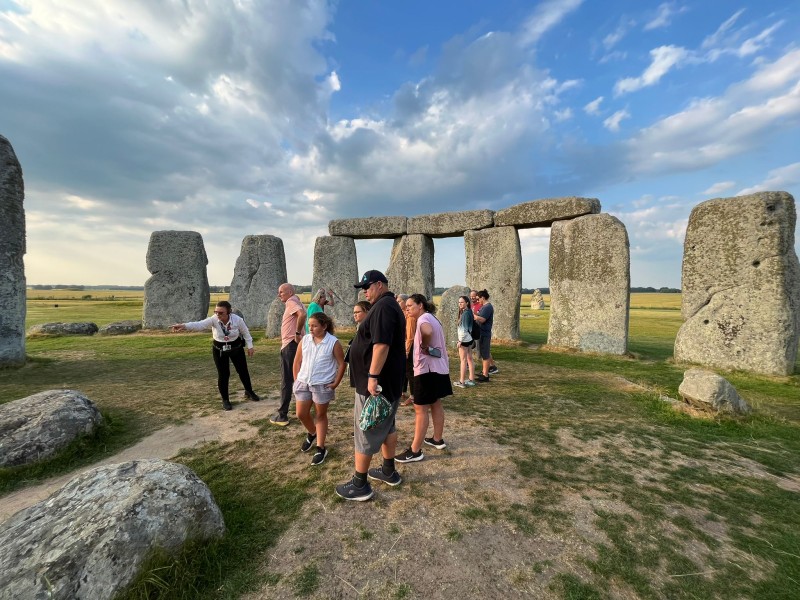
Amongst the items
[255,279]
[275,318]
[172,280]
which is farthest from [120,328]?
[275,318]

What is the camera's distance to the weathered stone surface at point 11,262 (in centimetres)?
761

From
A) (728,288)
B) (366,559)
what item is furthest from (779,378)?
(366,559)

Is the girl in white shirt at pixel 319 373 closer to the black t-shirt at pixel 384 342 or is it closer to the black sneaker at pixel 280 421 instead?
the black t-shirt at pixel 384 342

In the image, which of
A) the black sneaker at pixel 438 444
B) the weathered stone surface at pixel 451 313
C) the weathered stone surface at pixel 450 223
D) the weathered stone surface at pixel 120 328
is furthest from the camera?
the weathered stone surface at pixel 120 328

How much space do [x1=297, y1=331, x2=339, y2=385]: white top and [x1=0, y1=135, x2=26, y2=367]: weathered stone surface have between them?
26.5ft

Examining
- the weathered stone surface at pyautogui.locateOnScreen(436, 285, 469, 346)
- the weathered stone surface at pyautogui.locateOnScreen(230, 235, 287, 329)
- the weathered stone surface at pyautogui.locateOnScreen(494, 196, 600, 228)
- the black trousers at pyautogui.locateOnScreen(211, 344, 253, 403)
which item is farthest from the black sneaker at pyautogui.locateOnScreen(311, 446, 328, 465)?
the weathered stone surface at pyautogui.locateOnScreen(230, 235, 287, 329)

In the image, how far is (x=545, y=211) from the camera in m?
10.8

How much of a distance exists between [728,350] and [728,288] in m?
1.31

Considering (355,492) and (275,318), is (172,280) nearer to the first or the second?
(275,318)

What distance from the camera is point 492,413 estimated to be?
17.0 ft

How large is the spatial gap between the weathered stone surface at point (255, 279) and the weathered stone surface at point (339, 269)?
7.21ft

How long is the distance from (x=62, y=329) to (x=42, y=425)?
12.2m

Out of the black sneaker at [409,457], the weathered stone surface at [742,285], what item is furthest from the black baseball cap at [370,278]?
the weathered stone surface at [742,285]

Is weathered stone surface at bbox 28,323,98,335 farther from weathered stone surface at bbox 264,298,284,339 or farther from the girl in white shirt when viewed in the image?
the girl in white shirt
